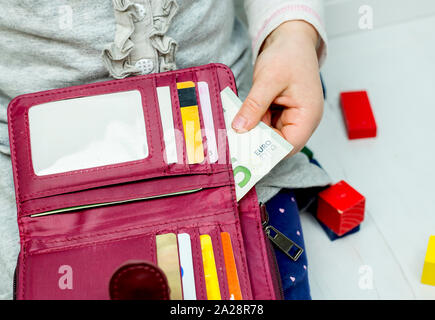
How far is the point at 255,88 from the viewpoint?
62 centimetres

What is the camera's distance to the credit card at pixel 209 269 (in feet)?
1.66

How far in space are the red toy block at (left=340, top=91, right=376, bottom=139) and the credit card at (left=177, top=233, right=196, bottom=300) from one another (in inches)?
20.0

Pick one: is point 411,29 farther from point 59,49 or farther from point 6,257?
point 6,257

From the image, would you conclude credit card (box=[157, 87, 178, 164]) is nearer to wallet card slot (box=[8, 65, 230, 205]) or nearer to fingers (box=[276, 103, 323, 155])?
wallet card slot (box=[8, 65, 230, 205])

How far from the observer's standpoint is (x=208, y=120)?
0.58 metres

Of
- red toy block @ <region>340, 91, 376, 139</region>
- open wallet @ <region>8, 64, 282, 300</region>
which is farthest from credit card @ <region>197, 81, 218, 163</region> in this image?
red toy block @ <region>340, 91, 376, 139</region>

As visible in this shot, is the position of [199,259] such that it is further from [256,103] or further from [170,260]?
[256,103]

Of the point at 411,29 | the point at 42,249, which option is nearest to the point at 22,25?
the point at 42,249

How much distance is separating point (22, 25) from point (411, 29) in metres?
0.87

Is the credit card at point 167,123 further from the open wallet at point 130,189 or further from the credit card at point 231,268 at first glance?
the credit card at point 231,268

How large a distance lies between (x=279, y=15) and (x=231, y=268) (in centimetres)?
40

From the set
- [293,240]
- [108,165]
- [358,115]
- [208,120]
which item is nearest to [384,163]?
[358,115]

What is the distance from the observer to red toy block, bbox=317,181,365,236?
741 mm
